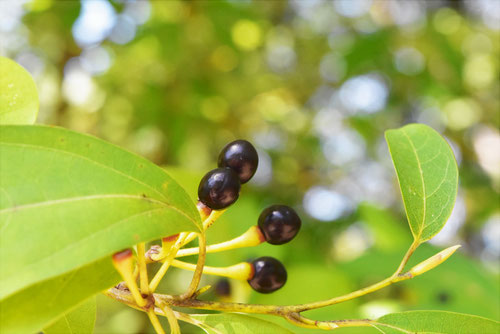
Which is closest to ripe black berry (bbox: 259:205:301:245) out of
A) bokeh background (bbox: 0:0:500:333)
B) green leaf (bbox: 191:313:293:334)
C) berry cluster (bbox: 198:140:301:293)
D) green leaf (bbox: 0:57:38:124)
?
berry cluster (bbox: 198:140:301:293)

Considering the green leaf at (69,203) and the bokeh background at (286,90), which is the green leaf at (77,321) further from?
the bokeh background at (286,90)

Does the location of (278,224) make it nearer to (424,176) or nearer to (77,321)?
(424,176)

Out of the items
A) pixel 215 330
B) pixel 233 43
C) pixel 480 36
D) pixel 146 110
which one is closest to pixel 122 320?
pixel 146 110

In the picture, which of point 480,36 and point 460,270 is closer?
point 460,270

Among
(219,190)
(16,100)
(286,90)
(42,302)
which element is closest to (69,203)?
(42,302)

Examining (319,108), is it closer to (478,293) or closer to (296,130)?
(296,130)

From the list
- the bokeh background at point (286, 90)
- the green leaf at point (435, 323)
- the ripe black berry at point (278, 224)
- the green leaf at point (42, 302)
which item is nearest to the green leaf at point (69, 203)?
the green leaf at point (42, 302)
